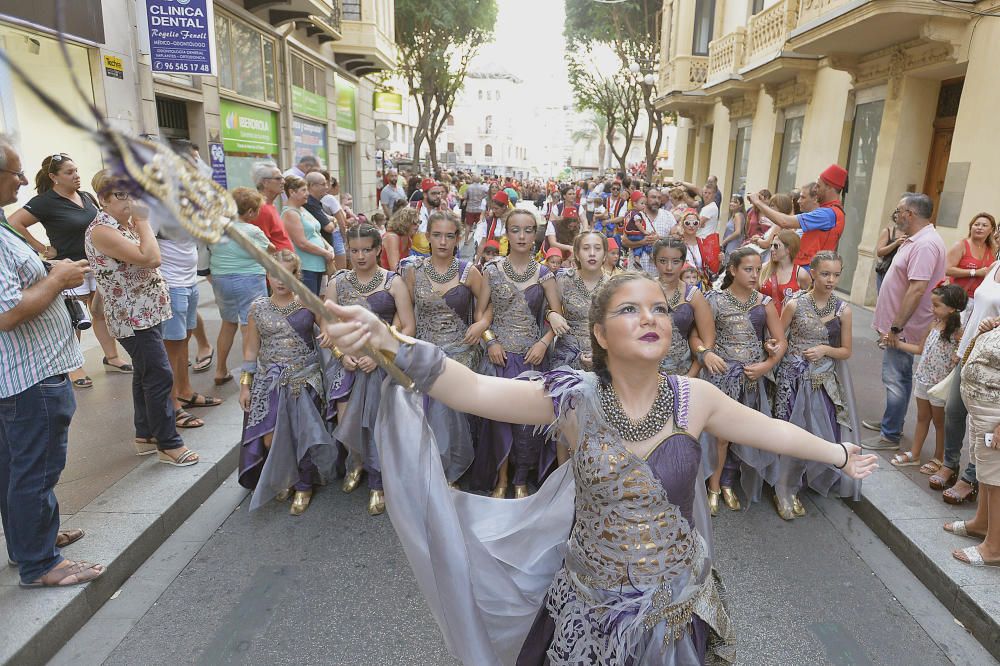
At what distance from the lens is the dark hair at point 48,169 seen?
4441 millimetres

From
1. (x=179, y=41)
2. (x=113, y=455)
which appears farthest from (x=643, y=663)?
A: (x=179, y=41)

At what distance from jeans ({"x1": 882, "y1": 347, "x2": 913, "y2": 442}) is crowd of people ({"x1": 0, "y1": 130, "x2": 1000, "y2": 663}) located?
2 cm

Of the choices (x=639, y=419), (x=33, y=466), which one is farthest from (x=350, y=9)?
(x=639, y=419)

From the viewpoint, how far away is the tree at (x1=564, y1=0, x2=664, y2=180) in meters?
25.4

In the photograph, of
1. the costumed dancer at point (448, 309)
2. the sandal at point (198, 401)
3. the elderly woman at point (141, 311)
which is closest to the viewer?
the elderly woman at point (141, 311)

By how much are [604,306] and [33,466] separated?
2.72 m

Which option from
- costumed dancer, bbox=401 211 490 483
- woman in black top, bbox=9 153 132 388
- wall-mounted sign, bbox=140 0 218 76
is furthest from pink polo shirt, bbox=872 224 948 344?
wall-mounted sign, bbox=140 0 218 76

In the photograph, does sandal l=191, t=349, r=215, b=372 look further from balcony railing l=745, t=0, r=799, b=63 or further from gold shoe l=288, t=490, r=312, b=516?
balcony railing l=745, t=0, r=799, b=63

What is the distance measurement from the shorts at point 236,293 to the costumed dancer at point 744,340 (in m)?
4.07

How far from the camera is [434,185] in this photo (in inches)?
366

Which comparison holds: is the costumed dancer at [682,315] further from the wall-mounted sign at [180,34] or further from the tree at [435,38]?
the tree at [435,38]

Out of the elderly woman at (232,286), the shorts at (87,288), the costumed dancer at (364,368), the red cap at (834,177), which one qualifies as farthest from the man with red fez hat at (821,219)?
the shorts at (87,288)

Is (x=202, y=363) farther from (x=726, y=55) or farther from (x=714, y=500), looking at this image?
(x=726, y=55)

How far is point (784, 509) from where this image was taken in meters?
4.37
